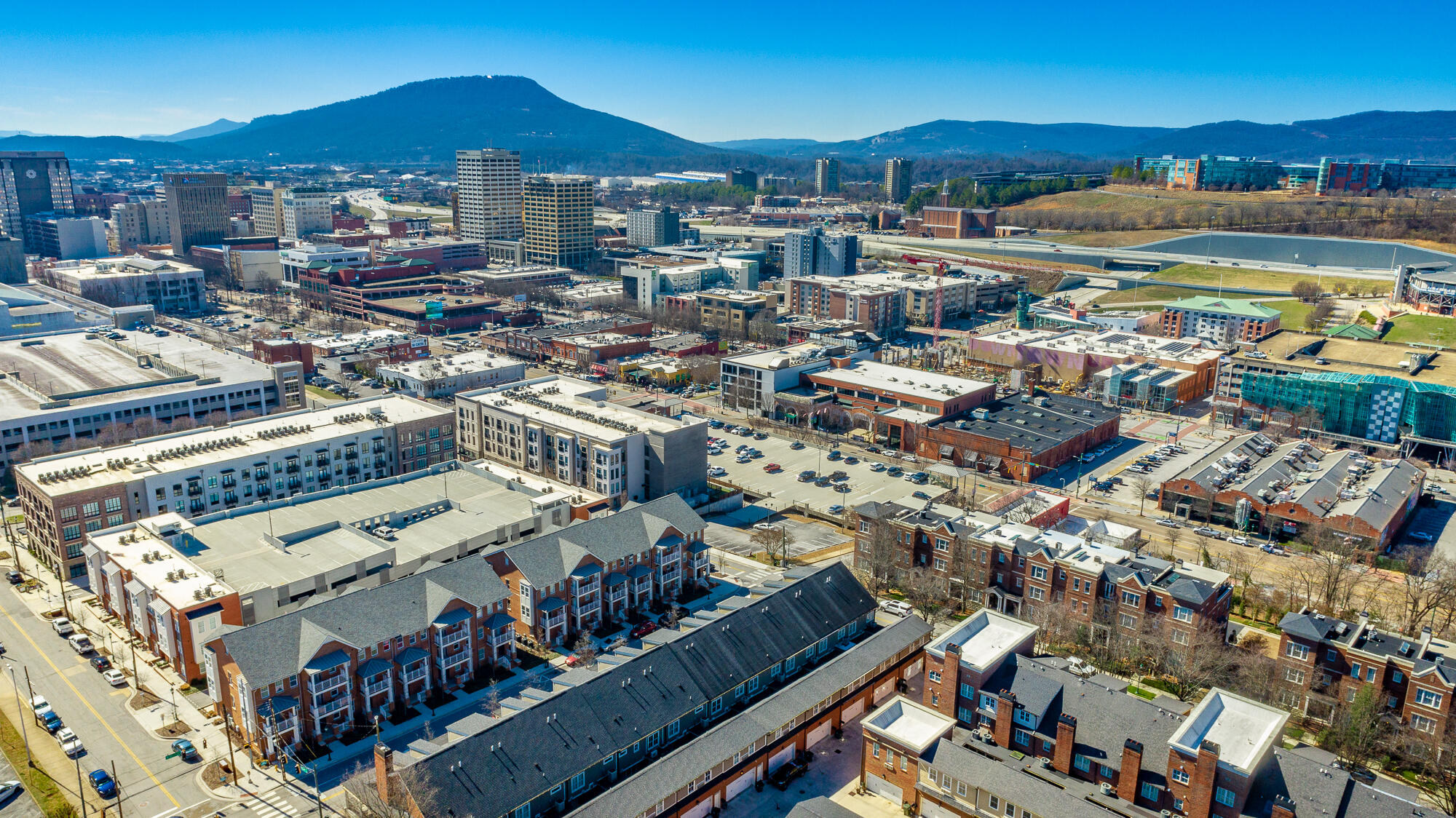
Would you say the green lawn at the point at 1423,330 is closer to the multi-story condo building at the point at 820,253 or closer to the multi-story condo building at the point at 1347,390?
the multi-story condo building at the point at 1347,390

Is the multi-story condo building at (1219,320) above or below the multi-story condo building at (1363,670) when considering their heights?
above

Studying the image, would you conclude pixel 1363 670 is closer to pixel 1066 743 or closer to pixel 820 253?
pixel 1066 743

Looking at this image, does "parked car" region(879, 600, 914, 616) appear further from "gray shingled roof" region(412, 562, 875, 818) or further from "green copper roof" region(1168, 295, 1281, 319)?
"green copper roof" region(1168, 295, 1281, 319)

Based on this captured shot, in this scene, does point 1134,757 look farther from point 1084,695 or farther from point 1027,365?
point 1027,365

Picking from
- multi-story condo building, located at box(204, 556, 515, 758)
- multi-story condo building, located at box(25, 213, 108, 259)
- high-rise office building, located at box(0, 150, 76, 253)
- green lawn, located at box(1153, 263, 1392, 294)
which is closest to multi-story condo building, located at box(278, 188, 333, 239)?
multi-story condo building, located at box(25, 213, 108, 259)

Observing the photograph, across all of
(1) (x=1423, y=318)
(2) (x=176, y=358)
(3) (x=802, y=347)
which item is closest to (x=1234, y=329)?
(1) (x=1423, y=318)

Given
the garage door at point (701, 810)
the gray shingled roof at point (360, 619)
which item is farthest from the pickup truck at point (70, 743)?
the garage door at point (701, 810)
